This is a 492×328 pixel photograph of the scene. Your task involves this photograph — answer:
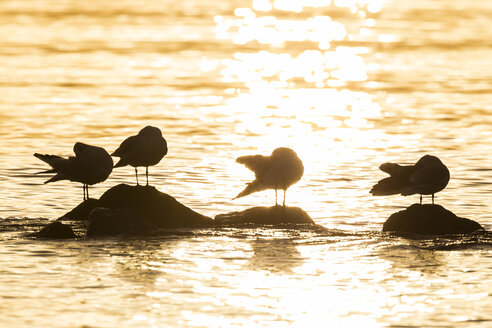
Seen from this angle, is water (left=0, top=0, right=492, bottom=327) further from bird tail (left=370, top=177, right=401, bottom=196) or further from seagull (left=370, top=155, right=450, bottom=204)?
seagull (left=370, top=155, right=450, bottom=204)

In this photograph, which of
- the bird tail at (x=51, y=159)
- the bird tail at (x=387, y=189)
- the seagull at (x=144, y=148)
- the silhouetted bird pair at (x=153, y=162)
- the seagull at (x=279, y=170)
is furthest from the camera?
the bird tail at (x=51, y=159)

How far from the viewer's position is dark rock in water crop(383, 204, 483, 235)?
15766mm

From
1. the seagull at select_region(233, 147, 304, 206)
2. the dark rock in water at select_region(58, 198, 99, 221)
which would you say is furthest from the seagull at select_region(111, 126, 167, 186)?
the seagull at select_region(233, 147, 304, 206)

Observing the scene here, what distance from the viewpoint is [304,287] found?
12.9 meters

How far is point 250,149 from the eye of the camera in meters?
24.2

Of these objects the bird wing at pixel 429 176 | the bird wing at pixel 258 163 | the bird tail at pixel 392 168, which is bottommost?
the bird wing at pixel 429 176

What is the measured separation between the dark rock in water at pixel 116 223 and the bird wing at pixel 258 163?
6.99ft

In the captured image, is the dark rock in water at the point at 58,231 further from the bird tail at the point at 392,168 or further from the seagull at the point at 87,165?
the bird tail at the point at 392,168

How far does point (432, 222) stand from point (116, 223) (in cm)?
468

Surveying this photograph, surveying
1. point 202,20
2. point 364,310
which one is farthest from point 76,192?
point 202,20

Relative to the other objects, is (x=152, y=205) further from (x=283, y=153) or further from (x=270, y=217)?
(x=283, y=153)

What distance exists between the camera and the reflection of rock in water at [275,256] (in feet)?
45.4

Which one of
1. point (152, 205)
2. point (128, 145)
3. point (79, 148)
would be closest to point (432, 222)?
point (152, 205)

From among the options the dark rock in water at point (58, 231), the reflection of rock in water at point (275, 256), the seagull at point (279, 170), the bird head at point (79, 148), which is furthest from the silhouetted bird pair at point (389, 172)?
the dark rock in water at point (58, 231)
